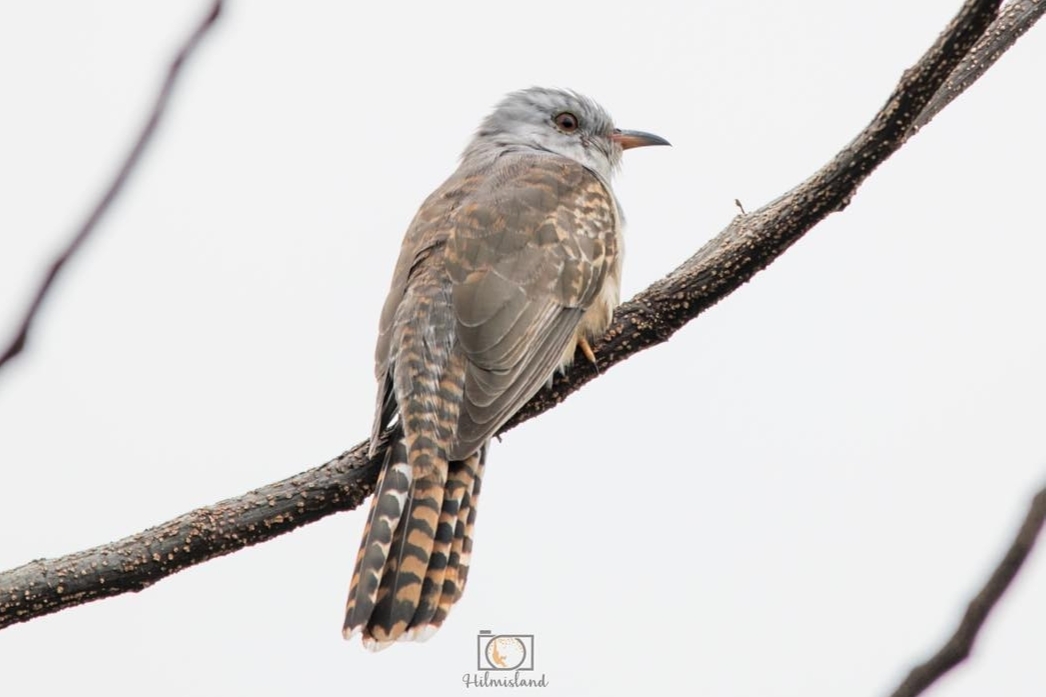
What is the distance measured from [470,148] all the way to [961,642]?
6101 millimetres

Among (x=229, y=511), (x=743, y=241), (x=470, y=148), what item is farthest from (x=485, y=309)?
(x=470, y=148)

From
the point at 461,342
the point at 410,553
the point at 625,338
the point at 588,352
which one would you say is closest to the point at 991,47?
the point at 625,338

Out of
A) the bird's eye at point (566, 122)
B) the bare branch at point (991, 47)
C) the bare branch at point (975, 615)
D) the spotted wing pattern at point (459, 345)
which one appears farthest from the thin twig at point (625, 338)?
the bare branch at point (975, 615)

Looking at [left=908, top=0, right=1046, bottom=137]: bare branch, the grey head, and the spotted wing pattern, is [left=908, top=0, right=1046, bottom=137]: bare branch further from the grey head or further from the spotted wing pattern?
the grey head

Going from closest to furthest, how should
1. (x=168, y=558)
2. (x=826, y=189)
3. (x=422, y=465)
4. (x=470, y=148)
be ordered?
(x=168, y=558)
(x=826, y=189)
(x=422, y=465)
(x=470, y=148)

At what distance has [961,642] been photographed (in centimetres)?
150

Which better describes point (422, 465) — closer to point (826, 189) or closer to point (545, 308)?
point (545, 308)

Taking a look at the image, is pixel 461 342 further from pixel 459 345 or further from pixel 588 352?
pixel 588 352

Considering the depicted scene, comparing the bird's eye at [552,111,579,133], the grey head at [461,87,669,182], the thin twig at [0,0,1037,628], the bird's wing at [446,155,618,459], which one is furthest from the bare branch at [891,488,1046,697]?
the bird's eye at [552,111,579,133]

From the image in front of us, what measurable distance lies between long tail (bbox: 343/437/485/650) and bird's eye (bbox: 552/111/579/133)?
9.67 feet

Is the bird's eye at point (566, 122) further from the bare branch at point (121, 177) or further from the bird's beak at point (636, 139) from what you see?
the bare branch at point (121, 177)

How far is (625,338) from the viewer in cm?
502

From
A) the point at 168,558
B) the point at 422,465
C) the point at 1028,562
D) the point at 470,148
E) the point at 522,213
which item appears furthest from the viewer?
the point at 470,148

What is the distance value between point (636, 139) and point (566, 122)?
0.39 metres
